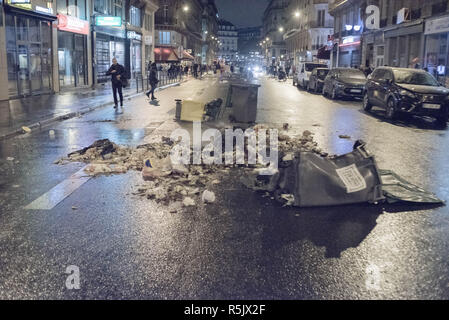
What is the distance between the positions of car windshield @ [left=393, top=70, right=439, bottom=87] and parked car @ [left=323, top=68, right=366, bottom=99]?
6.68m

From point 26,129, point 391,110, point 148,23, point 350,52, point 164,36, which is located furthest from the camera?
point 164,36

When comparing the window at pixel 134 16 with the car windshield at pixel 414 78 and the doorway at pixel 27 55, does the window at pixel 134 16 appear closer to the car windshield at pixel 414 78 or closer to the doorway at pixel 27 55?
the doorway at pixel 27 55

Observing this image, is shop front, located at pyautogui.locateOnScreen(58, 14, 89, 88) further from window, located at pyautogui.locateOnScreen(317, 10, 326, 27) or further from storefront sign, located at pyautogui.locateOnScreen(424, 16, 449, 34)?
window, located at pyautogui.locateOnScreen(317, 10, 326, 27)

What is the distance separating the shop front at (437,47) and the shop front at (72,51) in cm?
2016

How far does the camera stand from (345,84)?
972 inches

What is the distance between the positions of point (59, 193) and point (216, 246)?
9.57 feet

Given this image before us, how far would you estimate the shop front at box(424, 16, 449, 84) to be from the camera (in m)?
26.1

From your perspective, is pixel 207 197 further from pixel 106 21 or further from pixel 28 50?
pixel 106 21

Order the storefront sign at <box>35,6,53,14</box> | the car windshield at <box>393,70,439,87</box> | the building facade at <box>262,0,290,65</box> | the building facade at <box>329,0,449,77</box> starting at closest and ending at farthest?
the car windshield at <box>393,70,439,87</box>, the storefront sign at <box>35,6,53,14</box>, the building facade at <box>329,0,449,77</box>, the building facade at <box>262,0,290,65</box>

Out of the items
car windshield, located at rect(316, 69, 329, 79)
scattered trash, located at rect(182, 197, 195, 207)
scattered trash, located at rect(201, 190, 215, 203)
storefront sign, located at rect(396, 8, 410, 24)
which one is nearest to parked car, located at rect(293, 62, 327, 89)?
car windshield, located at rect(316, 69, 329, 79)

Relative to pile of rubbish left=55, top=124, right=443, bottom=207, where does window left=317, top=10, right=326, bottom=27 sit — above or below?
above

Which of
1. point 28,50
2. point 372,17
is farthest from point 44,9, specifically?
point 372,17
